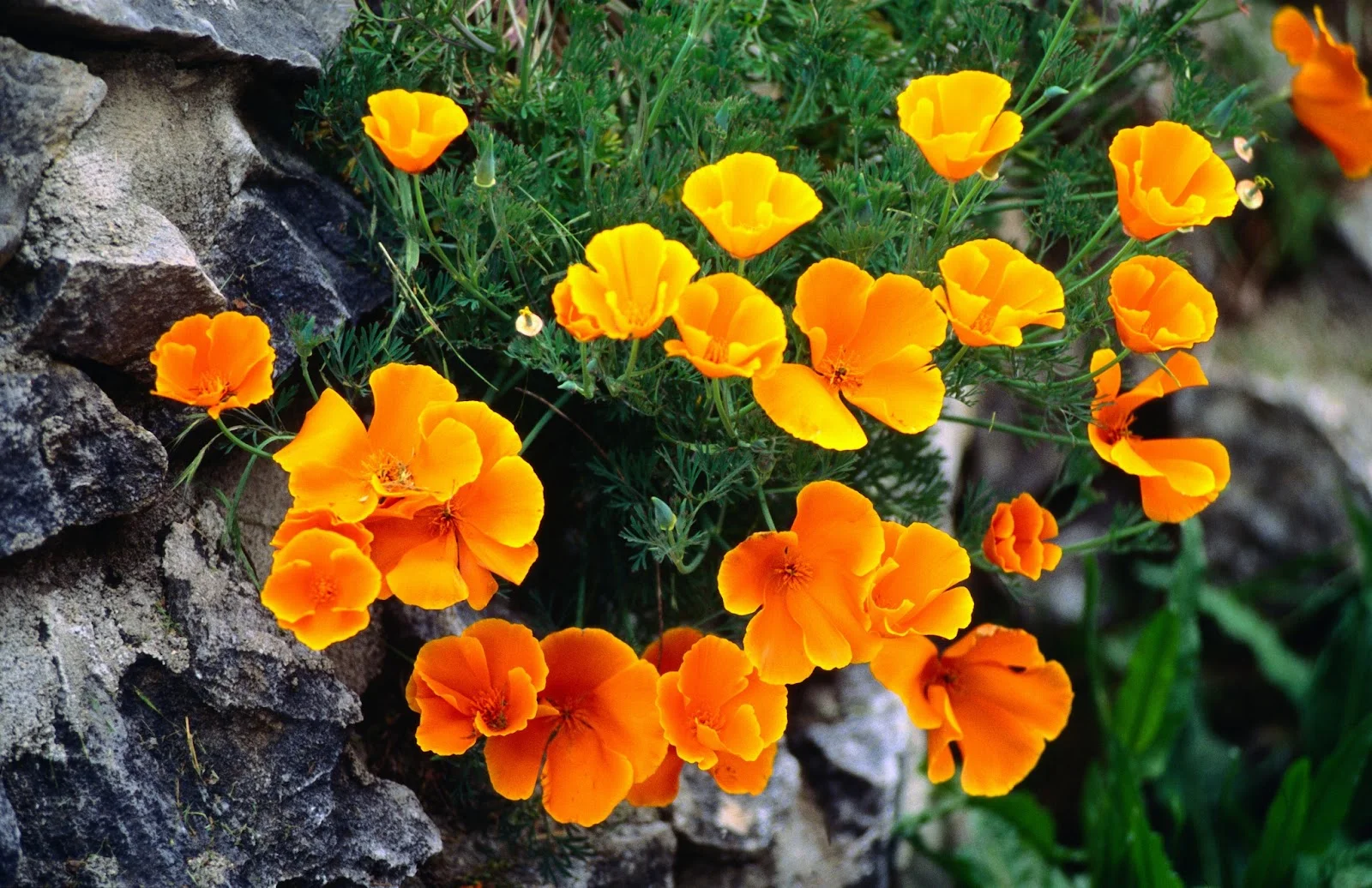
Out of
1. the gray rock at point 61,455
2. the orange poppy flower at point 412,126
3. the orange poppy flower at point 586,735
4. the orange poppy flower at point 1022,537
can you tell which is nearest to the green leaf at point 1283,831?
the orange poppy flower at point 1022,537

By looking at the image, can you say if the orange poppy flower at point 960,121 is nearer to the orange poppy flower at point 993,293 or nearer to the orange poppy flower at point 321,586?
the orange poppy flower at point 993,293

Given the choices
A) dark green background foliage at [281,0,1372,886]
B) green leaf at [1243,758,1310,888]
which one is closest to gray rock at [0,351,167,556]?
dark green background foliage at [281,0,1372,886]

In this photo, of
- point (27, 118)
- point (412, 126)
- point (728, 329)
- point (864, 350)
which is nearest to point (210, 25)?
point (27, 118)

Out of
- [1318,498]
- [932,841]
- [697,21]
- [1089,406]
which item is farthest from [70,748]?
[1318,498]

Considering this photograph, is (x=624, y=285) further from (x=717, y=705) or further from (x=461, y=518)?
(x=717, y=705)

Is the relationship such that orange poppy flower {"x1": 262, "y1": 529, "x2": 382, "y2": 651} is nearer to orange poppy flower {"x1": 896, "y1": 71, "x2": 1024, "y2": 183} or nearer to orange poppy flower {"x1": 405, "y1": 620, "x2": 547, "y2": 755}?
orange poppy flower {"x1": 405, "y1": 620, "x2": 547, "y2": 755}

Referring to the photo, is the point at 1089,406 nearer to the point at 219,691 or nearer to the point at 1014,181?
the point at 1014,181

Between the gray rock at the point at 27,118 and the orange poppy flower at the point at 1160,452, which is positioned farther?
the orange poppy flower at the point at 1160,452
